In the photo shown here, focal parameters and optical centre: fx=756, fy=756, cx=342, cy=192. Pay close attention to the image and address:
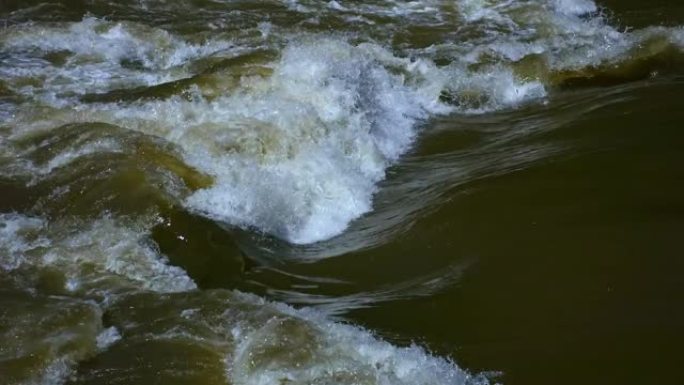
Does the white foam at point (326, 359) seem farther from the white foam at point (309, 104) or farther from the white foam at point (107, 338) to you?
the white foam at point (309, 104)

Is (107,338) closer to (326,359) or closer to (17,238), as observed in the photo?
(326,359)

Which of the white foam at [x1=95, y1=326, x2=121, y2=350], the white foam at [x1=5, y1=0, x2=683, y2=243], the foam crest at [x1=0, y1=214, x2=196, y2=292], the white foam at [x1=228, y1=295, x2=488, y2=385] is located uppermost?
the white foam at [x1=5, y1=0, x2=683, y2=243]

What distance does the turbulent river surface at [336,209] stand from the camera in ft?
10.4

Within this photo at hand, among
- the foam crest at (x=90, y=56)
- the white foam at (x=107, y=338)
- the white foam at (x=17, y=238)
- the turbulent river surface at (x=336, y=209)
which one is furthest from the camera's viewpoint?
the foam crest at (x=90, y=56)

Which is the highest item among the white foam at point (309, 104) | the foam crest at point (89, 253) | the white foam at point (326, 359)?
the white foam at point (309, 104)

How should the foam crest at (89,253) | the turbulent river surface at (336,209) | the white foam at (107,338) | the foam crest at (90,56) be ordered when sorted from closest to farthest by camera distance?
the turbulent river surface at (336,209) → the white foam at (107,338) → the foam crest at (89,253) → the foam crest at (90,56)

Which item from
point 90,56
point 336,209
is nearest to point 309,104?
point 336,209

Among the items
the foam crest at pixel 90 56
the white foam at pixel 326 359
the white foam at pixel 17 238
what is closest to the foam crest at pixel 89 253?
the white foam at pixel 17 238

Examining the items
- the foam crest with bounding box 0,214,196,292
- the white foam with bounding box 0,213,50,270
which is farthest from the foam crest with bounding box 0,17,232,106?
the foam crest with bounding box 0,214,196,292

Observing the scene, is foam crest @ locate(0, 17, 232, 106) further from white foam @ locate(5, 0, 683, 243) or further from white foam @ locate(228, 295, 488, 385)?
white foam @ locate(228, 295, 488, 385)

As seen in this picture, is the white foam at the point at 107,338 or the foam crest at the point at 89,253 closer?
the white foam at the point at 107,338

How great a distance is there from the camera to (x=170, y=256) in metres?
4.06

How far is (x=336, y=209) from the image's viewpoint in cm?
493

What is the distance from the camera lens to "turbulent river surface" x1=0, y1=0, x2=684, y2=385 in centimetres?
317
